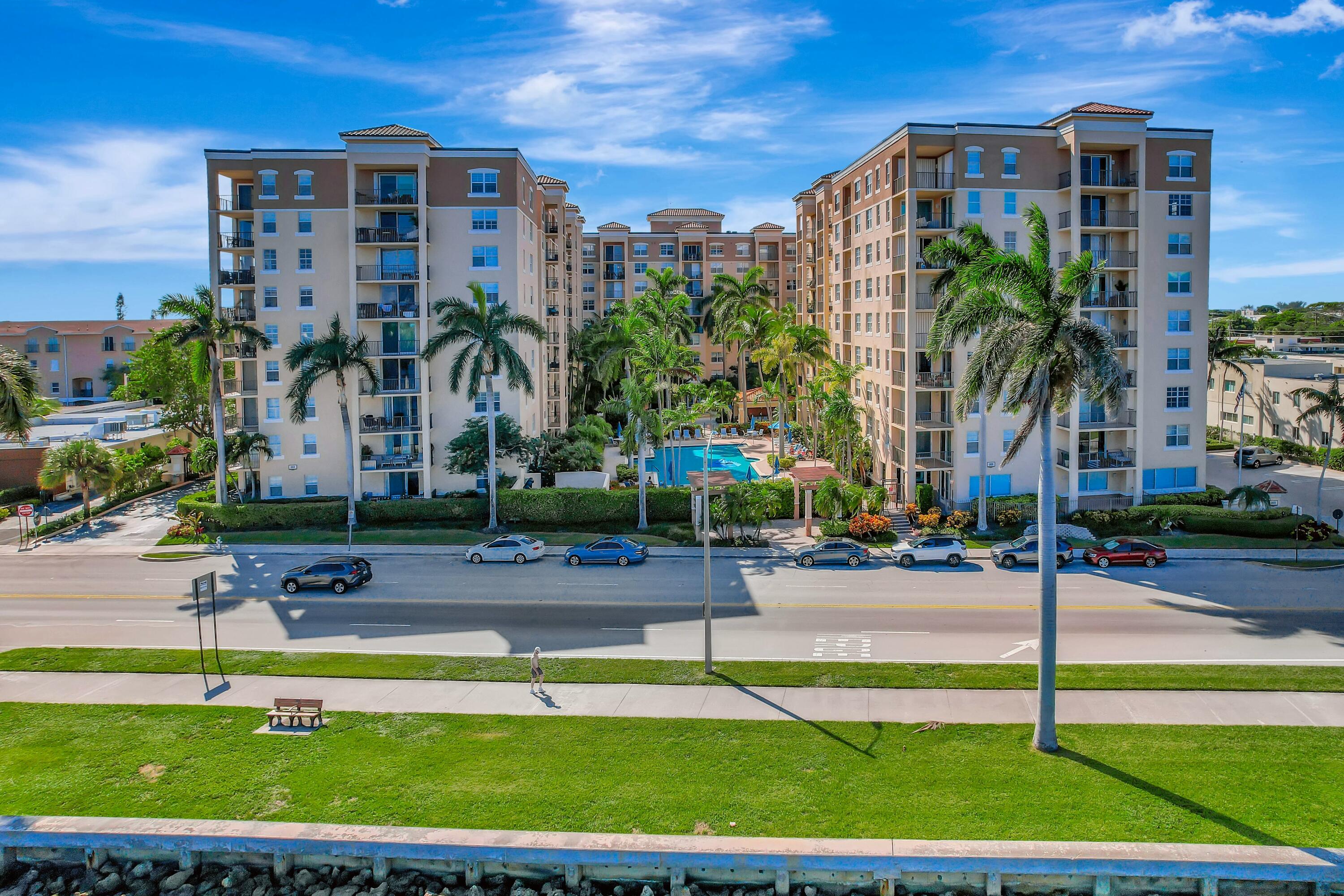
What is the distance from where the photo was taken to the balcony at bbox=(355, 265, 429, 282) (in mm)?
52469

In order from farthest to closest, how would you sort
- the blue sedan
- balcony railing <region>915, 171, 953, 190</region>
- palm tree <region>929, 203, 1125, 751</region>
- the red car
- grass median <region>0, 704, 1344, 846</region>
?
balcony railing <region>915, 171, 953, 190</region>, the blue sedan, the red car, palm tree <region>929, 203, 1125, 751</region>, grass median <region>0, 704, 1344, 846</region>

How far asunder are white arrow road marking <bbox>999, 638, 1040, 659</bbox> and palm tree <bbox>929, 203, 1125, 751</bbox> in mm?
6613

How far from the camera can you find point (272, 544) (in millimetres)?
46125

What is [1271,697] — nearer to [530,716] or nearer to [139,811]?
[530,716]

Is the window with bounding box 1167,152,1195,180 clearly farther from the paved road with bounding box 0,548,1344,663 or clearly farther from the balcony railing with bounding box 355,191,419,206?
the balcony railing with bounding box 355,191,419,206

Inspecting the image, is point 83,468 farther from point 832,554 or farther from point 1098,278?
point 1098,278

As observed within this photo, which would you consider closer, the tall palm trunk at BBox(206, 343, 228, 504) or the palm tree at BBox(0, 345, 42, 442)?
the palm tree at BBox(0, 345, 42, 442)

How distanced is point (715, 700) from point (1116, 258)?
124ft

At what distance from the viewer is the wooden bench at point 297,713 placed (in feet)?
78.4

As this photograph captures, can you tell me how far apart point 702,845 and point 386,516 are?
3643cm

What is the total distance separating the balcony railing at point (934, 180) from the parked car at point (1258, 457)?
3458 cm

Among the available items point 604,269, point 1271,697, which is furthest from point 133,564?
point 604,269

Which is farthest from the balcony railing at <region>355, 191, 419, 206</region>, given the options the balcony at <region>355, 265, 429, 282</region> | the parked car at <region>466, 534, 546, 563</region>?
the parked car at <region>466, 534, 546, 563</region>

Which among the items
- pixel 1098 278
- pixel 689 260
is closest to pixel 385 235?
pixel 1098 278
